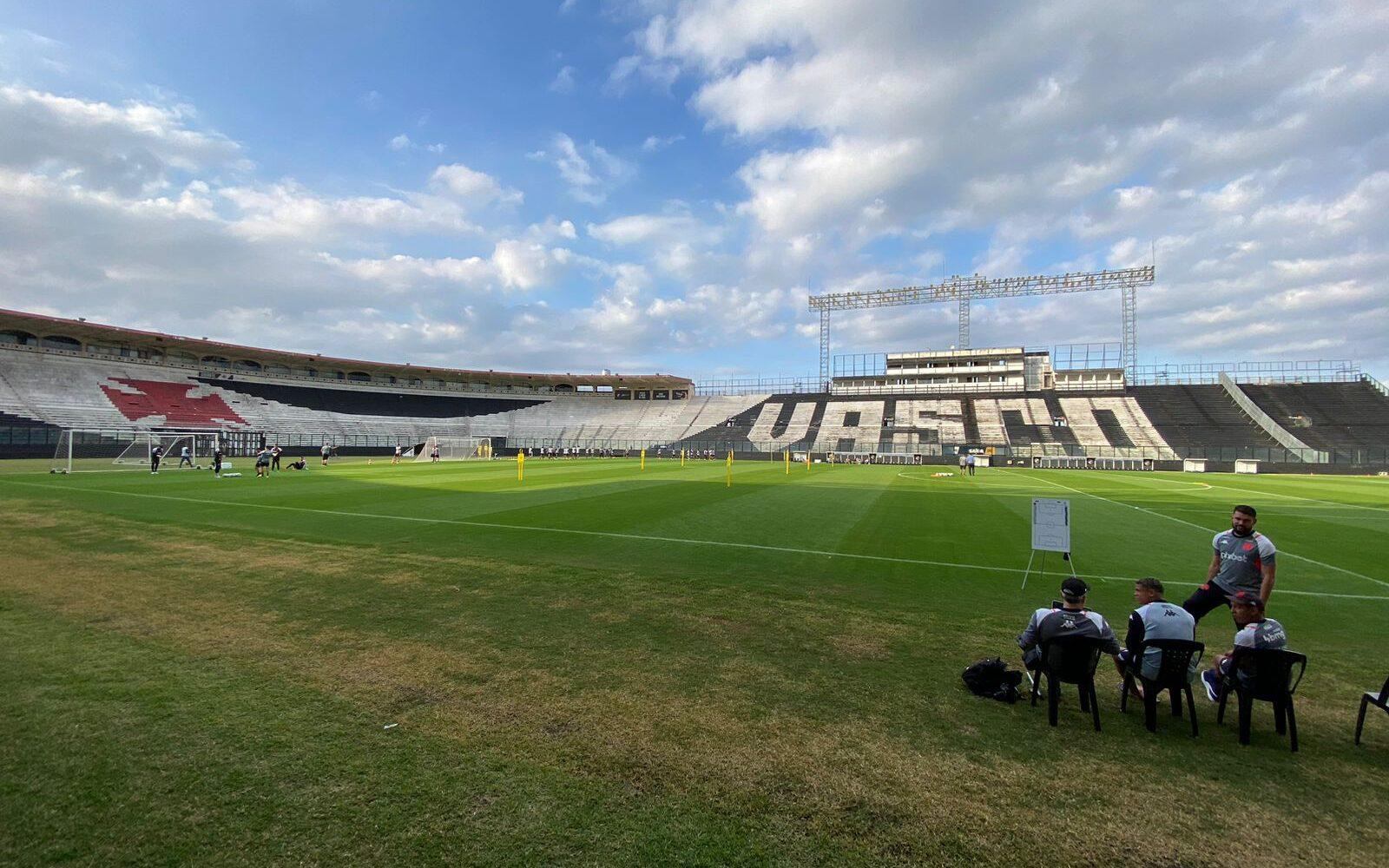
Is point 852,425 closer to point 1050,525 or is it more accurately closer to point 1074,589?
point 1050,525

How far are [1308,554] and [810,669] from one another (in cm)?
1369

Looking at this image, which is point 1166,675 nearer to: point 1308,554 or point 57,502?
point 1308,554

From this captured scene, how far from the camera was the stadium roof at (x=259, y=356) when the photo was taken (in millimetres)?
55375

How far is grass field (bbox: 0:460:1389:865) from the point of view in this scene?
136 inches

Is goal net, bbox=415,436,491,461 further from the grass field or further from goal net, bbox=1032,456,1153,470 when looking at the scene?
goal net, bbox=1032,456,1153,470

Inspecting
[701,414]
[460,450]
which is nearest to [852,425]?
[701,414]

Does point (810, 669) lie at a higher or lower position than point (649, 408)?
lower

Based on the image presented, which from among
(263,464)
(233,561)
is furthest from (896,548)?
(263,464)

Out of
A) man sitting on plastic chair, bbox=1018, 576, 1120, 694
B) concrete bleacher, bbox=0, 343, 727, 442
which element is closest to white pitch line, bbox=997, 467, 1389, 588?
man sitting on plastic chair, bbox=1018, 576, 1120, 694

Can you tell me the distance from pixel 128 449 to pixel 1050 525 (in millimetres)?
51937

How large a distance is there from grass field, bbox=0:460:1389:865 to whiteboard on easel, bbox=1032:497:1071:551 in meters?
0.88

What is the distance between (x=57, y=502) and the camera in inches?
720

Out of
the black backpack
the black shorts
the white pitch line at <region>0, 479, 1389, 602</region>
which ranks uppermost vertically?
the black shorts

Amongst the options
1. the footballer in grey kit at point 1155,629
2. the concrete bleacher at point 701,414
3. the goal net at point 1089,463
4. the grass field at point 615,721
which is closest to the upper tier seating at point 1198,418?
the concrete bleacher at point 701,414
